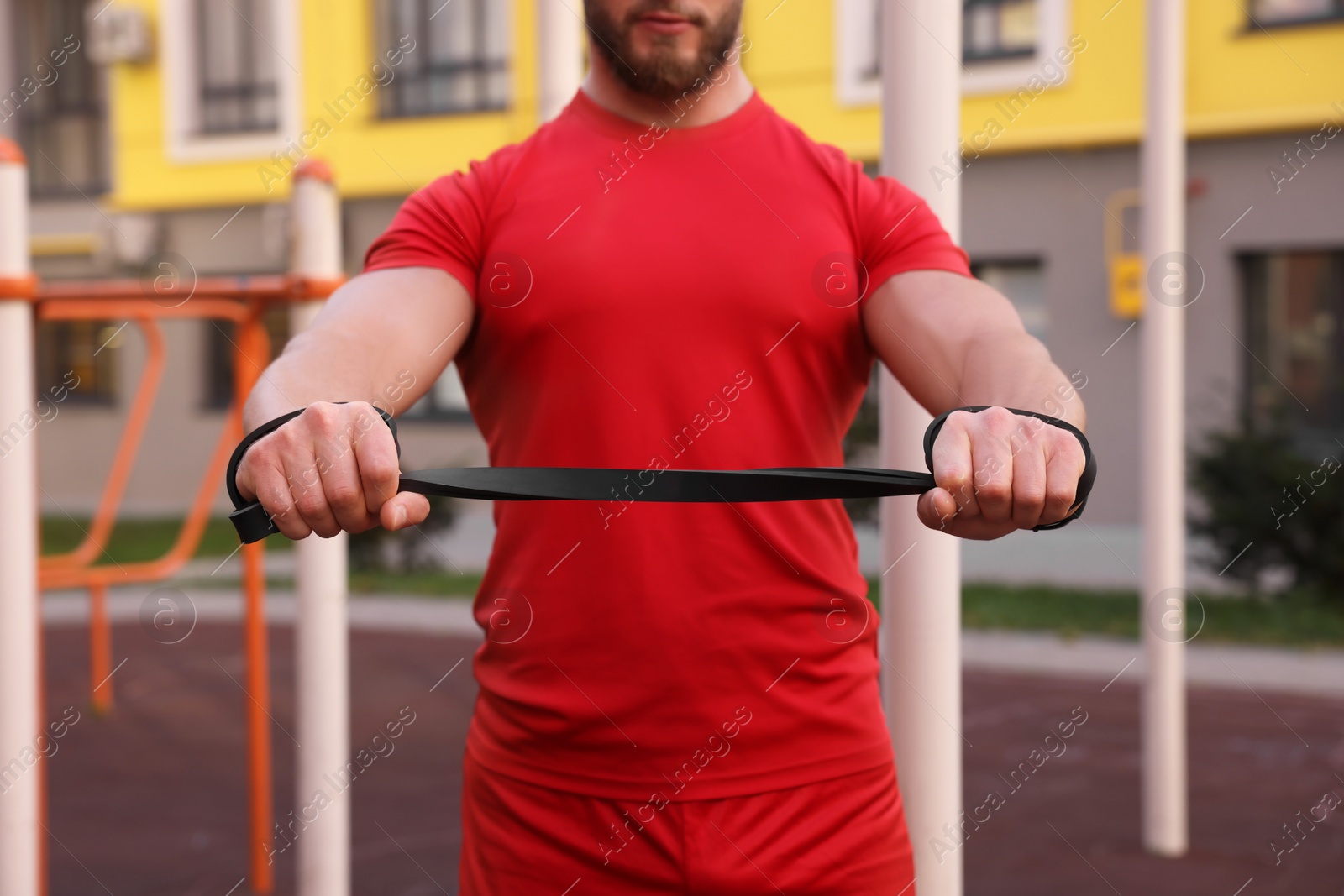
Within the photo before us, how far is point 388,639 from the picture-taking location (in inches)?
292

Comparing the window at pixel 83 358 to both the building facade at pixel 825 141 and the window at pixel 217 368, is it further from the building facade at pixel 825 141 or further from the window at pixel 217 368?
the window at pixel 217 368

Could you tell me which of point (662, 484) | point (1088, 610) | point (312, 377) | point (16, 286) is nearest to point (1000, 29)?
point (1088, 610)

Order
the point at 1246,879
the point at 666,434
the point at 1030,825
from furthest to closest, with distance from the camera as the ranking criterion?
the point at 1030,825 → the point at 1246,879 → the point at 666,434

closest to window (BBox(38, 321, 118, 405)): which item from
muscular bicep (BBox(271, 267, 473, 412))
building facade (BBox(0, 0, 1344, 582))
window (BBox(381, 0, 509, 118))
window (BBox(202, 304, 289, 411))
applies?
building facade (BBox(0, 0, 1344, 582))

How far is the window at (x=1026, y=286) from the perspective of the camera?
1173 cm

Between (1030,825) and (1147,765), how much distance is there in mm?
480

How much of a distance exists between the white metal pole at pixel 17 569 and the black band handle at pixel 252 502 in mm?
1564

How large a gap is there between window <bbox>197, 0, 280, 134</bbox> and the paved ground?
9.93 m

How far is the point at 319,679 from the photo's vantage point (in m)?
3.10

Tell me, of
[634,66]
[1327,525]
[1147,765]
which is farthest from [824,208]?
[1327,525]

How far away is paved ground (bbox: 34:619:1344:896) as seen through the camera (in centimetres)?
383

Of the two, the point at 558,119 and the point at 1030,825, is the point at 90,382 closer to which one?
the point at 1030,825

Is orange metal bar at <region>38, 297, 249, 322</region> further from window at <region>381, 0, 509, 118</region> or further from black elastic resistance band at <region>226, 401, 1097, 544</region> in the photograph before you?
window at <region>381, 0, 509, 118</region>

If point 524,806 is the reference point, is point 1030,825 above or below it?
below
